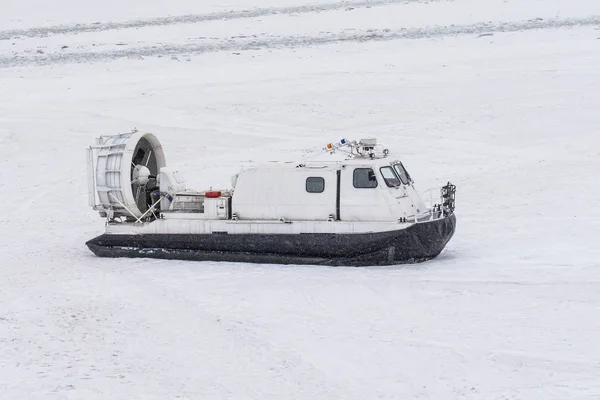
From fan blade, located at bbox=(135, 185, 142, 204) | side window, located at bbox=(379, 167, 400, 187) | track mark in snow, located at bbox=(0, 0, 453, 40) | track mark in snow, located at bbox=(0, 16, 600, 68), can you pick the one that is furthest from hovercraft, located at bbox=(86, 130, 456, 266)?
track mark in snow, located at bbox=(0, 0, 453, 40)

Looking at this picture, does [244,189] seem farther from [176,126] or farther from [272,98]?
[272,98]

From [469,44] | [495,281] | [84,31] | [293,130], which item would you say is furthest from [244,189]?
[84,31]

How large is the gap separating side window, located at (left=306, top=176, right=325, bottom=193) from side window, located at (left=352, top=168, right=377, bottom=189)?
509mm

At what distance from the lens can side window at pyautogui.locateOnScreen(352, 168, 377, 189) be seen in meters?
13.8

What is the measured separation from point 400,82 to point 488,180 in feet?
32.7

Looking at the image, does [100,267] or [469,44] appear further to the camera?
[469,44]

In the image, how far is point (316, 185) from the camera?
1394cm

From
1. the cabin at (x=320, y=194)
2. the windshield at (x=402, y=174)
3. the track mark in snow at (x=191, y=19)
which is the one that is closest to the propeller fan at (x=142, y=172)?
the cabin at (x=320, y=194)

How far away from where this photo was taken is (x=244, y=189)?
14.2 m

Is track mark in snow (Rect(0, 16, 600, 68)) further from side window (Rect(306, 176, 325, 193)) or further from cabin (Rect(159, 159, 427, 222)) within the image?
side window (Rect(306, 176, 325, 193))

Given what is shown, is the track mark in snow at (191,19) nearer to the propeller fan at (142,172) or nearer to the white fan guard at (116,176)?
the propeller fan at (142,172)

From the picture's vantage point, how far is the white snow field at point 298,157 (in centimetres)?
962

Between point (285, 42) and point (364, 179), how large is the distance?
925 inches

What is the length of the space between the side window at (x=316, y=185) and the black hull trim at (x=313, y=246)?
2.33ft
